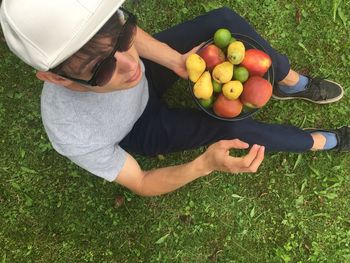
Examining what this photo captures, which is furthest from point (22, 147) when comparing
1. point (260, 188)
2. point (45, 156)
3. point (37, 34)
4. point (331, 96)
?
point (331, 96)

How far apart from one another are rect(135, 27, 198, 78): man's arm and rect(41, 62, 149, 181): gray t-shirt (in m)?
0.32

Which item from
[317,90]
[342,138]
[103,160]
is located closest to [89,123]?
Result: [103,160]

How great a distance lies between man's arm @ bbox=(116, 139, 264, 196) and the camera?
292 centimetres

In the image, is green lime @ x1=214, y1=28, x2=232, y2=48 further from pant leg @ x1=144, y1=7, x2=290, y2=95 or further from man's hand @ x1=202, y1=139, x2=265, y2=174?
man's hand @ x1=202, y1=139, x2=265, y2=174

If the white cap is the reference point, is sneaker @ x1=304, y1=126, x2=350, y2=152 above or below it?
below

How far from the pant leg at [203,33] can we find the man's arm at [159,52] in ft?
0.56

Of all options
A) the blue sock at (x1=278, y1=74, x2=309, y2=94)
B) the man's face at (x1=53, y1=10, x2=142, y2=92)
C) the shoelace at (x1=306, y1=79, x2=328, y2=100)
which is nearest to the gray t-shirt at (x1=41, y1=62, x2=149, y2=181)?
the man's face at (x1=53, y1=10, x2=142, y2=92)

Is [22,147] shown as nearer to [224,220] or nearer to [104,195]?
[104,195]

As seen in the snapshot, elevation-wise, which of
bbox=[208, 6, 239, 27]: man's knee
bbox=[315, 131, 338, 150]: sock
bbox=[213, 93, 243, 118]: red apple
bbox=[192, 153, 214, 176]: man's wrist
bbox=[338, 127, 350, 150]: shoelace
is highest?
bbox=[208, 6, 239, 27]: man's knee

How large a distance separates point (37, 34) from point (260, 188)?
286 centimetres

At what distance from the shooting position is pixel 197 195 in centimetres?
436

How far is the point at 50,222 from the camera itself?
4371 mm

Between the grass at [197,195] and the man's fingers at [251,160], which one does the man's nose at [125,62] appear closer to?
the man's fingers at [251,160]

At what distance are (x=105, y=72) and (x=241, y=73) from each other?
1.24 m
